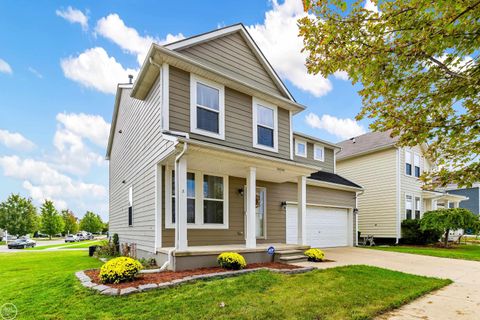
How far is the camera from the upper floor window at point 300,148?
50.0 feet

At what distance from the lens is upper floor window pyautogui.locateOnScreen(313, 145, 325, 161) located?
16.3 meters

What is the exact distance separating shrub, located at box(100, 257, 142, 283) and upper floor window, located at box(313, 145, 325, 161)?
40.3 feet

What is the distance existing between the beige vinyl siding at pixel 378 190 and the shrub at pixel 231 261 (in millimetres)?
14669

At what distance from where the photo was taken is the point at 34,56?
13320 millimetres

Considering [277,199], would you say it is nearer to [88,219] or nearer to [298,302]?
[298,302]

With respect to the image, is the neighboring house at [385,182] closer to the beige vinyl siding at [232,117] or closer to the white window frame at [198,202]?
the beige vinyl siding at [232,117]

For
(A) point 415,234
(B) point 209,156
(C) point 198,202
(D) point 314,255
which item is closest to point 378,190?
(A) point 415,234

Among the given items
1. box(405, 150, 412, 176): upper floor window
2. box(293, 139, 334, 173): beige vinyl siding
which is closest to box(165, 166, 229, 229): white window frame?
box(293, 139, 334, 173): beige vinyl siding

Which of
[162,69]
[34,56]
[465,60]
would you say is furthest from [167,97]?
[34,56]

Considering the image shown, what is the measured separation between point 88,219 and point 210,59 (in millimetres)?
55558

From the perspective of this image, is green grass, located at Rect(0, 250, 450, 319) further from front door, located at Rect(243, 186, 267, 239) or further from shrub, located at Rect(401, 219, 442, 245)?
shrub, located at Rect(401, 219, 442, 245)

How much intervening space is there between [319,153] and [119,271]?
1306 cm


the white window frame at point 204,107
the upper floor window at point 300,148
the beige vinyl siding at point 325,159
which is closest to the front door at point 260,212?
the white window frame at point 204,107

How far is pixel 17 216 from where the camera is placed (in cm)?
3809
